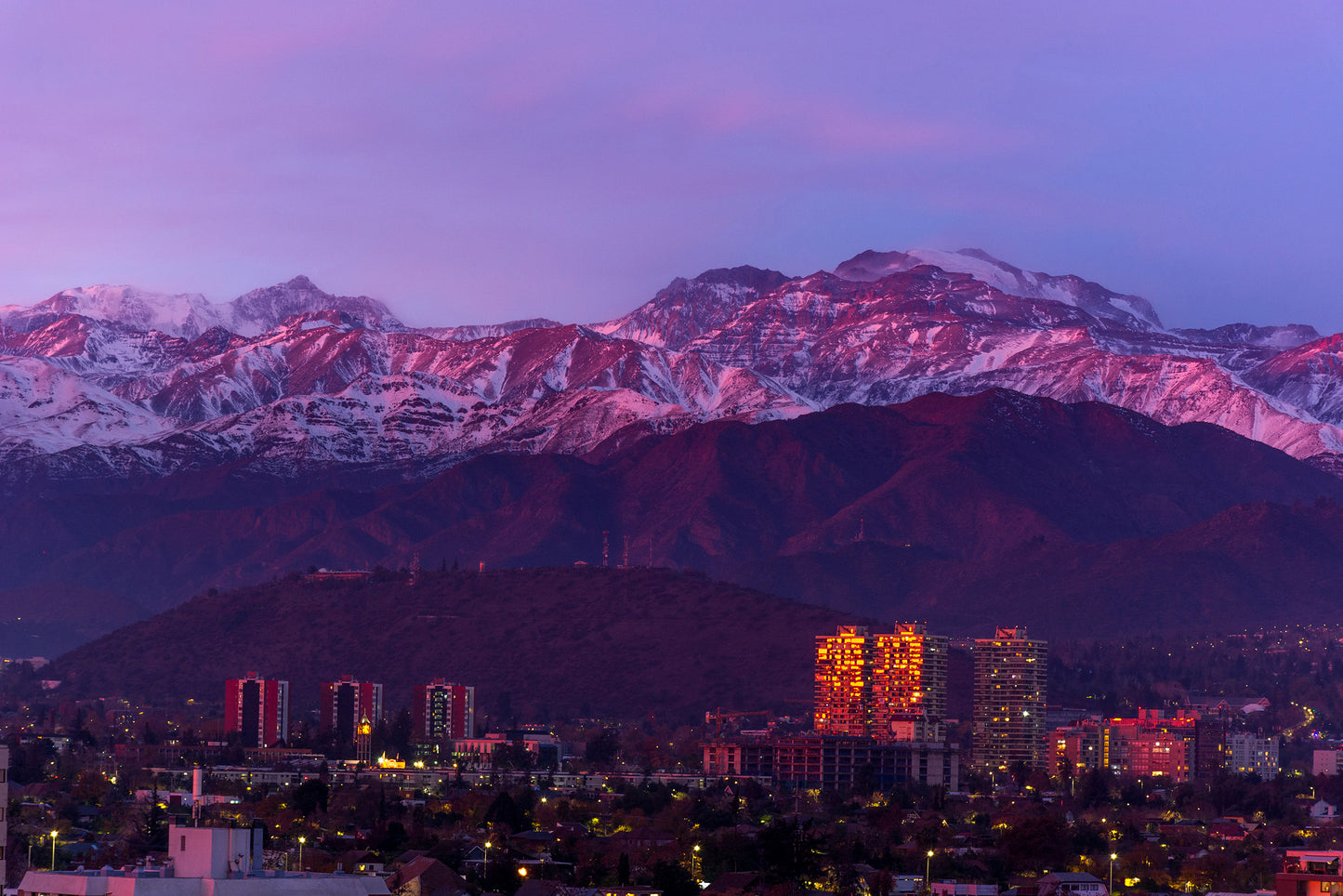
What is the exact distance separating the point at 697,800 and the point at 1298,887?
8259cm

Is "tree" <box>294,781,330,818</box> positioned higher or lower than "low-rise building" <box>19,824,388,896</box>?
lower

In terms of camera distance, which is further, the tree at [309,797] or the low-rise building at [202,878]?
the tree at [309,797]

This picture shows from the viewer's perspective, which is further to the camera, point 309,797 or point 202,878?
point 309,797

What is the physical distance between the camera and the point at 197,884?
49406 millimetres

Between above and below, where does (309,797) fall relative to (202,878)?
below

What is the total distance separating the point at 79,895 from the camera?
4916cm

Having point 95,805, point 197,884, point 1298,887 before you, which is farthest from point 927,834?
point 197,884

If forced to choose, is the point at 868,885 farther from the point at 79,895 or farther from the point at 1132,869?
the point at 79,895

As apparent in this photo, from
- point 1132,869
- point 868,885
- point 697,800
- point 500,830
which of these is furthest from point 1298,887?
point 697,800

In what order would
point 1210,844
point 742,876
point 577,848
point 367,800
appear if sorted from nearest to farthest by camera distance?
point 742,876
point 577,848
point 1210,844
point 367,800

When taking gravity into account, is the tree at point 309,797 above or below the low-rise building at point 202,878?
below

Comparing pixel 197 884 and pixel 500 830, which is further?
pixel 500 830

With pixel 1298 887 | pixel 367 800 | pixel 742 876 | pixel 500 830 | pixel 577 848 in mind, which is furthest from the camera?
pixel 367 800

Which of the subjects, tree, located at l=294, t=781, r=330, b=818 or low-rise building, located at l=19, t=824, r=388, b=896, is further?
tree, located at l=294, t=781, r=330, b=818
